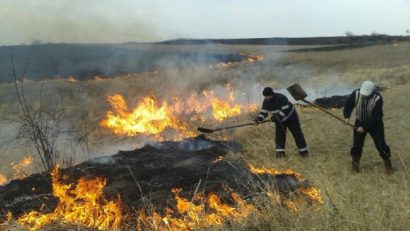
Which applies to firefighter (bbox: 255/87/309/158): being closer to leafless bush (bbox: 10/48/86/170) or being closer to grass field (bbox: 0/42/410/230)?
grass field (bbox: 0/42/410/230)

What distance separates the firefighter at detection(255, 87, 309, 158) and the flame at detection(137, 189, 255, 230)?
3728mm

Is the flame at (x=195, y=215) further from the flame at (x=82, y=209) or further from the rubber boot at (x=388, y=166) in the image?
the rubber boot at (x=388, y=166)

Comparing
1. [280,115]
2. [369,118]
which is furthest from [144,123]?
[369,118]

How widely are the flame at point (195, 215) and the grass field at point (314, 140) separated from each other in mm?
270

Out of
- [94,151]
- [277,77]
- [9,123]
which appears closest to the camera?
[94,151]

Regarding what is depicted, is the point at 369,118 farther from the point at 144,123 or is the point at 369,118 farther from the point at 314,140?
the point at 144,123

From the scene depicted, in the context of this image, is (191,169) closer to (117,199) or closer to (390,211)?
(117,199)

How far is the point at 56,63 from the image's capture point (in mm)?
47312

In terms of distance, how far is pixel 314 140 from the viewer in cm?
1145

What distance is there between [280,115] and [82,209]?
5.32 metres

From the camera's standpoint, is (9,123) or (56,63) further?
(56,63)

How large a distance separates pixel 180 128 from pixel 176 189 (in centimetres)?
728

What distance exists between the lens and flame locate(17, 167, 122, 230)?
17.6ft

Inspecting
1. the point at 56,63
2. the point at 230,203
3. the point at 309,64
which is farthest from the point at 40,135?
the point at 56,63
